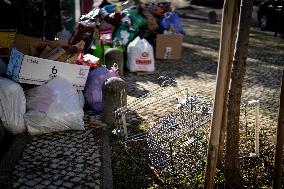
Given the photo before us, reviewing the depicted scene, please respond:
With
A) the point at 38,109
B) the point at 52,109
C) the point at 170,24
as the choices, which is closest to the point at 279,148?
the point at 52,109

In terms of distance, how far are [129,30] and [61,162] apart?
210 inches

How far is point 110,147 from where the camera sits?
4.84 m

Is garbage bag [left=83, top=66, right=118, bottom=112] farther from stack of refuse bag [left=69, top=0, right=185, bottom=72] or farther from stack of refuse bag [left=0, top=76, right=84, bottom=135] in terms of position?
stack of refuse bag [left=69, top=0, right=185, bottom=72]

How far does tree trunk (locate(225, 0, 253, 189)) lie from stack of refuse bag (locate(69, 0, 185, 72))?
4.26m

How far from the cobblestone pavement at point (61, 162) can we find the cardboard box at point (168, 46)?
15.0 ft

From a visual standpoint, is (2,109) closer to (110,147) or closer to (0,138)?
(0,138)

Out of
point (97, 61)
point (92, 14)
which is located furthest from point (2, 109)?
point (92, 14)

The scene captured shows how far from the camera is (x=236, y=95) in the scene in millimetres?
3793

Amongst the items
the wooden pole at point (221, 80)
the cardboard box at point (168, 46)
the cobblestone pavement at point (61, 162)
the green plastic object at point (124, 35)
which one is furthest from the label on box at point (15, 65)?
the cardboard box at point (168, 46)

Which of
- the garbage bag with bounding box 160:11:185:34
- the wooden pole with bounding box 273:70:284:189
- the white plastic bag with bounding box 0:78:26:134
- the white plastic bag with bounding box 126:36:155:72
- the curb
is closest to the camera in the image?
the wooden pole with bounding box 273:70:284:189

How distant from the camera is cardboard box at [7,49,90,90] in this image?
17.2 ft

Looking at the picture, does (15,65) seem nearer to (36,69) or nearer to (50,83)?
(36,69)

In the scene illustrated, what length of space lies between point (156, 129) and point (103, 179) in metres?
0.89

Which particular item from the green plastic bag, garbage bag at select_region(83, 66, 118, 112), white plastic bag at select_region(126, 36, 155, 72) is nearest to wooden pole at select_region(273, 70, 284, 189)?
garbage bag at select_region(83, 66, 118, 112)
